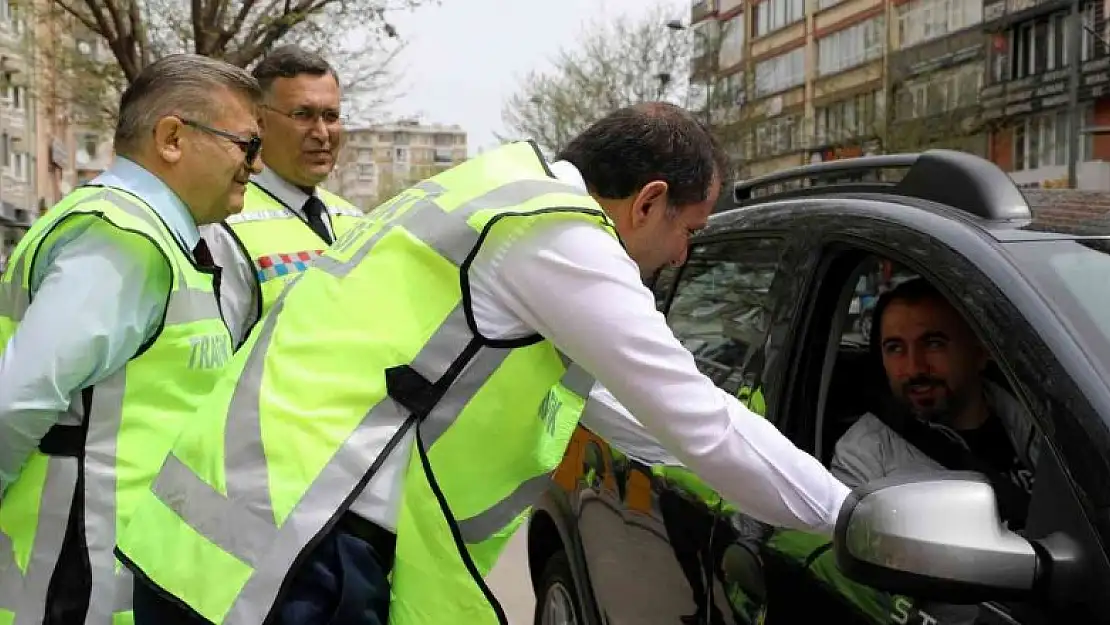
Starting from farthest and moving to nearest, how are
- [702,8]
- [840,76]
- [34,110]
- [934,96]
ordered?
[702,8]
[840,76]
[34,110]
[934,96]

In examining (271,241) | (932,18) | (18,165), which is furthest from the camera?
(18,165)

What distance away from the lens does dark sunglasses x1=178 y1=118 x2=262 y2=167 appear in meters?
2.21

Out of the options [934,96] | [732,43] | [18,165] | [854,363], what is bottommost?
[854,363]

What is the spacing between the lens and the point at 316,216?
3.39 meters

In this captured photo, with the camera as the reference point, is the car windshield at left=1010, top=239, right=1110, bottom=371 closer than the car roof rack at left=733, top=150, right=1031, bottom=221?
Yes

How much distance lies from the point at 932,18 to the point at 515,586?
3744 centimetres

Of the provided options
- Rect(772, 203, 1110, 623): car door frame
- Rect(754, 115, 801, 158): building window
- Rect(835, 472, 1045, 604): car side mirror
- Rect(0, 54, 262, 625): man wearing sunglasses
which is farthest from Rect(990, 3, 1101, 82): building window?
Rect(835, 472, 1045, 604): car side mirror

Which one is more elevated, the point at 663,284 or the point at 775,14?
the point at 775,14

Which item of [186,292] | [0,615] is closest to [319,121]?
[186,292]

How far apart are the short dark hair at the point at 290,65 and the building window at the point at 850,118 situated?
2889 centimetres

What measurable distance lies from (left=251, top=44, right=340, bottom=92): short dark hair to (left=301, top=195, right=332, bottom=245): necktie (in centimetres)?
40

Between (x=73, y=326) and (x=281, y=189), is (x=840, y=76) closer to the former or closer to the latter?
(x=281, y=189)

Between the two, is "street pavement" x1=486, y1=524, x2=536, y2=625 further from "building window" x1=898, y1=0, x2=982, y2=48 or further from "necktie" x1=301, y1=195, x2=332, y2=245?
"building window" x1=898, y1=0, x2=982, y2=48

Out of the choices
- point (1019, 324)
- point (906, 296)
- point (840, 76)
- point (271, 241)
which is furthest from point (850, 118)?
point (1019, 324)
